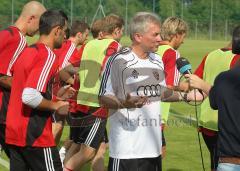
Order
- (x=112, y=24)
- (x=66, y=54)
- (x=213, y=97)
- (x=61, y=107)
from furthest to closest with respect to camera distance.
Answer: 1. (x=66, y=54)
2. (x=112, y=24)
3. (x=61, y=107)
4. (x=213, y=97)

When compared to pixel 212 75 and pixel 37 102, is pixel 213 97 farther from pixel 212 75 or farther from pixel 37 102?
pixel 212 75

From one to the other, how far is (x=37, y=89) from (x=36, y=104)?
132mm

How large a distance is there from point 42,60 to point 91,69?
2.52 metres

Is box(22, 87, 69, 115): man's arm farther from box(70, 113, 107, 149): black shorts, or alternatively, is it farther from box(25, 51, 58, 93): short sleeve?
box(70, 113, 107, 149): black shorts

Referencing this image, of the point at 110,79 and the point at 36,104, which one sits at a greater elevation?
the point at 110,79

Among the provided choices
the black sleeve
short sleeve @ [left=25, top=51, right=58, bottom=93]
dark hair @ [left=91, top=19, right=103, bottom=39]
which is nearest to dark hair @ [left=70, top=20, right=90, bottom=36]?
dark hair @ [left=91, top=19, right=103, bottom=39]

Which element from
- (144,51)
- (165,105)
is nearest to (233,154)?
(144,51)

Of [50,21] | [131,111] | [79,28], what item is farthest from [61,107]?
[79,28]

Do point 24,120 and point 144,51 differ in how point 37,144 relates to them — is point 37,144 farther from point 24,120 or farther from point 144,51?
point 144,51

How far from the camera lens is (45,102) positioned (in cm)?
521

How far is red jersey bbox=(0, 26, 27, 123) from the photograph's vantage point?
21.1 ft

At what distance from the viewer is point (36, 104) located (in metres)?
5.17

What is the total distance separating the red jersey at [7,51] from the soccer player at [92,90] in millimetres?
1360

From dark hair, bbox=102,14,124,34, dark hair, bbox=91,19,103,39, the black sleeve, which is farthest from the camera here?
dark hair, bbox=91,19,103,39
